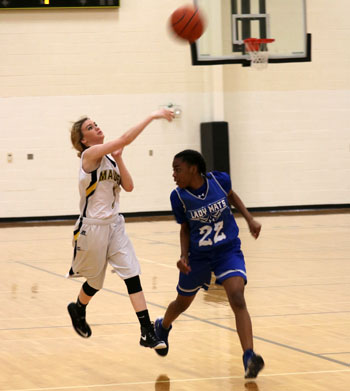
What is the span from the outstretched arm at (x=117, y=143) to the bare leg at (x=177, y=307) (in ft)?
3.24

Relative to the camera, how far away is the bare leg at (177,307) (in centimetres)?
499

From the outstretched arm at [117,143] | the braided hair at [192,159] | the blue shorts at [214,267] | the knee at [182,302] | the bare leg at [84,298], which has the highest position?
the outstretched arm at [117,143]

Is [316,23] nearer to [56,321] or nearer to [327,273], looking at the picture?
[327,273]

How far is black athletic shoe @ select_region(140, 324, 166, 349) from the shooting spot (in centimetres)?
502

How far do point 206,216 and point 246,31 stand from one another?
7.67m

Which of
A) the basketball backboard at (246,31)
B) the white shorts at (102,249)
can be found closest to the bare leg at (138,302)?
the white shorts at (102,249)

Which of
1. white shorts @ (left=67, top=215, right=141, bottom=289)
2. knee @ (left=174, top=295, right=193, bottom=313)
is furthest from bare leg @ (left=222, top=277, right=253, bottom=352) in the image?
white shorts @ (left=67, top=215, right=141, bottom=289)

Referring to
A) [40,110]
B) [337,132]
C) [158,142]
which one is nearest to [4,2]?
[40,110]

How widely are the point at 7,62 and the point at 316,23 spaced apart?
22.2 feet

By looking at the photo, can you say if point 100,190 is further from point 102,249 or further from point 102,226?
→ point 102,249

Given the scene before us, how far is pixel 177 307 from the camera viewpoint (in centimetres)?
504

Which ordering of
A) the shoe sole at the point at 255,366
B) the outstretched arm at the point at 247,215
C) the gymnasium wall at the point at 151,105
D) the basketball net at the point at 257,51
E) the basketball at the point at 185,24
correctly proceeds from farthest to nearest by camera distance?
1. the gymnasium wall at the point at 151,105
2. the basketball net at the point at 257,51
3. the basketball at the point at 185,24
4. the outstretched arm at the point at 247,215
5. the shoe sole at the point at 255,366

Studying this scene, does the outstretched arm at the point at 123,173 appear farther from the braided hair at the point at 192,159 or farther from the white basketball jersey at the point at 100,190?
the braided hair at the point at 192,159

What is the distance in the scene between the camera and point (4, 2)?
54.8 ft
